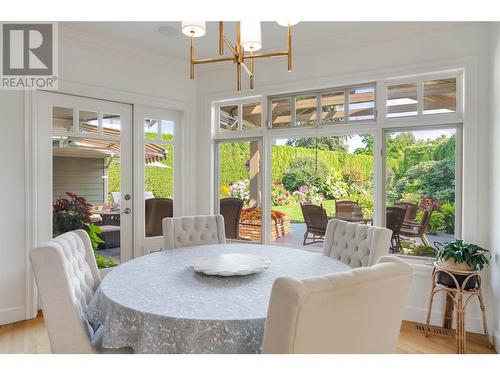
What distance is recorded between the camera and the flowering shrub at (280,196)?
3.93 m

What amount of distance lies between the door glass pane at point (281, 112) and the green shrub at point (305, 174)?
45cm

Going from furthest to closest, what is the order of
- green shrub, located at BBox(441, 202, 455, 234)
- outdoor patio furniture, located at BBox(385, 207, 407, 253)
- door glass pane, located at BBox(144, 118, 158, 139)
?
door glass pane, located at BBox(144, 118, 158, 139), outdoor patio furniture, located at BBox(385, 207, 407, 253), green shrub, located at BBox(441, 202, 455, 234)

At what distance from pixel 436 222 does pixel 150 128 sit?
323cm

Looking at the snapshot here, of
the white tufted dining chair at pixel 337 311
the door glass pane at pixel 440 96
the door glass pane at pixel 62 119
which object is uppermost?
the door glass pane at pixel 440 96

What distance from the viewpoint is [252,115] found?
4086mm

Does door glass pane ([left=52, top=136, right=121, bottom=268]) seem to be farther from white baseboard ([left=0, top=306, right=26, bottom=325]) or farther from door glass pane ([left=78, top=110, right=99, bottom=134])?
white baseboard ([left=0, top=306, right=26, bottom=325])

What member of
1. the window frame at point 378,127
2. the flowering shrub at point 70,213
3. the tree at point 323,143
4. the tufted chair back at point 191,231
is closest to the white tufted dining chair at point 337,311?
the tufted chair back at point 191,231

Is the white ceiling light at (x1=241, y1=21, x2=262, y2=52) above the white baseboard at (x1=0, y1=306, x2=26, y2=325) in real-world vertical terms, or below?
above

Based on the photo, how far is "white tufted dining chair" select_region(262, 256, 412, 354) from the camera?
972mm

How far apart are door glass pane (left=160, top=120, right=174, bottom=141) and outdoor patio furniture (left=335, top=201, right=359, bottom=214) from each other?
218 cm

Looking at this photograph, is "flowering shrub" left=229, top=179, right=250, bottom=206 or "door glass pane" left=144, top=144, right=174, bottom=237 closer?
"door glass pane" left=144, top=144, right=174, bottom=237

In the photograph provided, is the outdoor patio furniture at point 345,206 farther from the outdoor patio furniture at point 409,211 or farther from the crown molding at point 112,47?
the crown molding at point 112,47

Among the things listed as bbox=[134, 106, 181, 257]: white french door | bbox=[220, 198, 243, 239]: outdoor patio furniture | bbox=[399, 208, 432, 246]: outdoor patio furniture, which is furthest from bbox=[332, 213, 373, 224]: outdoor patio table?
bbox=[134, 106, 181, 257]: white french door
